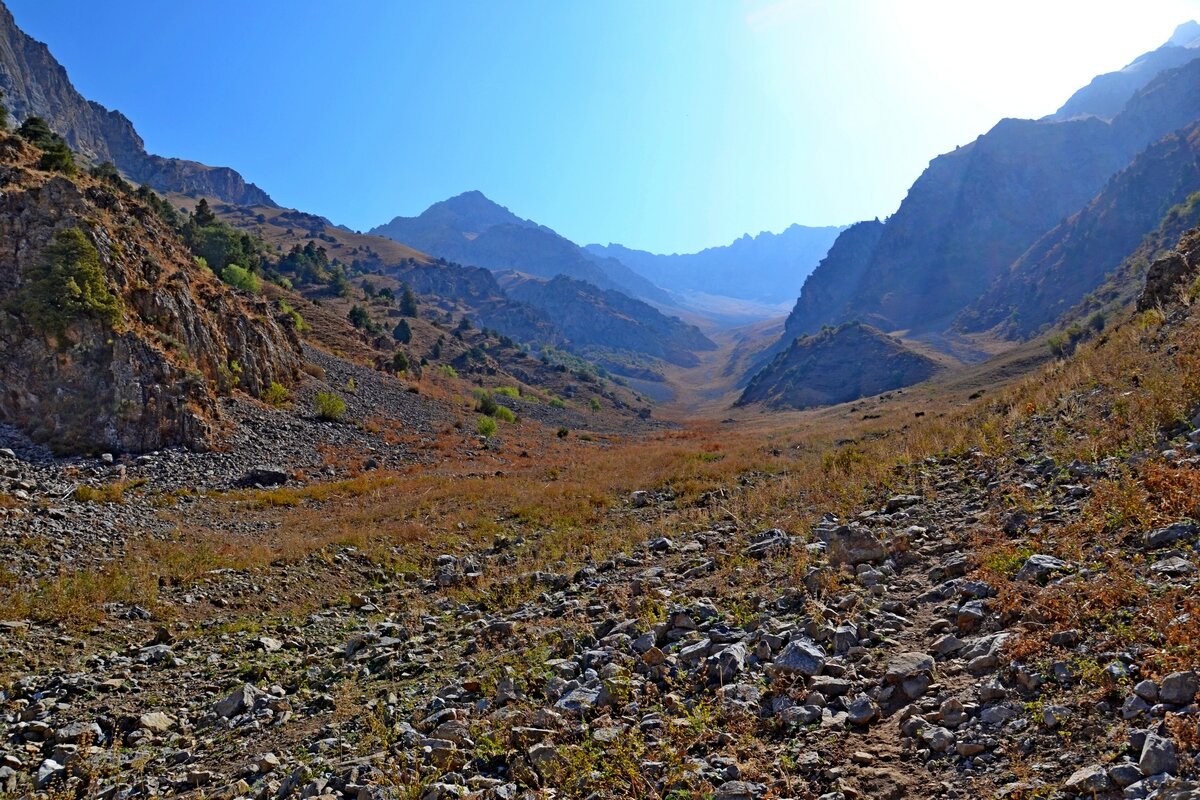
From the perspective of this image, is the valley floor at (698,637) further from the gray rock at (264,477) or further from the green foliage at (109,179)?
the green foliage at (109,179)

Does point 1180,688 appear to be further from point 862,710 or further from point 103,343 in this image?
point 103,343

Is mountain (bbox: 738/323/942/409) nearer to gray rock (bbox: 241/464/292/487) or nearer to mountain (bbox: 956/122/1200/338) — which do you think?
mountain (bbox: 956/122/1200/338)

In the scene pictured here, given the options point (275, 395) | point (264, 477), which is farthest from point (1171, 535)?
point (275, 395)

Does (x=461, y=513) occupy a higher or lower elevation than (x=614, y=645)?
lower

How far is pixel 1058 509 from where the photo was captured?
7359 mm

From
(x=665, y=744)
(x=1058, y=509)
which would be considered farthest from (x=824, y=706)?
(x=1058, y=509)

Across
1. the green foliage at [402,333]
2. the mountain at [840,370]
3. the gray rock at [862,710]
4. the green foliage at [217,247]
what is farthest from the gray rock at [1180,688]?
the mountain at [840,370]

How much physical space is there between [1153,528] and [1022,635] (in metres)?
2.22

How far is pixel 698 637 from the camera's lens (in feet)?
22.9

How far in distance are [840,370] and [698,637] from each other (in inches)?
5124

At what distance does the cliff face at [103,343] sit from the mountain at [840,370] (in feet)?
352

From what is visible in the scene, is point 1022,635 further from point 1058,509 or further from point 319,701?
point 319,701

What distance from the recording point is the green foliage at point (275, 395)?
34062 millimetres

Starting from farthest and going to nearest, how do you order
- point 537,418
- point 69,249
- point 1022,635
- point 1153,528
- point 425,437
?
point 537,418, point 425,437, point 69,249, point 1153,528, point 1022,635
